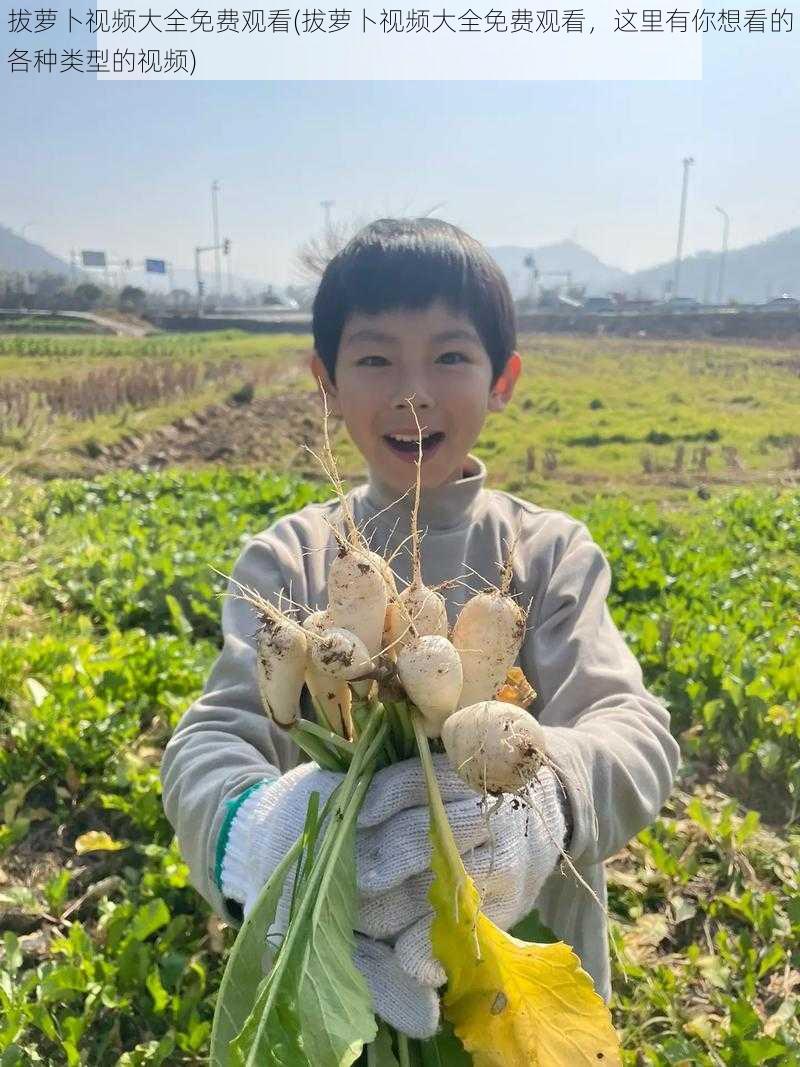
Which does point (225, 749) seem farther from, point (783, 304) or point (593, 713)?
point (783, 304)

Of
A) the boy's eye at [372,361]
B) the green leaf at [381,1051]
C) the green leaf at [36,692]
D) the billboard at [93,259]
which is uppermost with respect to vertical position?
the billboard at [93,259]

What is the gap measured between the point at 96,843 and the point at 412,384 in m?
1.62

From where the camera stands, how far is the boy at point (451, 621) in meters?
1.01

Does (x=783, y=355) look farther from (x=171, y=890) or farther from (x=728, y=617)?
(x=171, y=890)

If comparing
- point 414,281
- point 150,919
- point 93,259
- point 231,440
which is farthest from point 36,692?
point 231,440

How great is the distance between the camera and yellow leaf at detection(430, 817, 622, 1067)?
0.94 meters

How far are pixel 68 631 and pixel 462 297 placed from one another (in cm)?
287

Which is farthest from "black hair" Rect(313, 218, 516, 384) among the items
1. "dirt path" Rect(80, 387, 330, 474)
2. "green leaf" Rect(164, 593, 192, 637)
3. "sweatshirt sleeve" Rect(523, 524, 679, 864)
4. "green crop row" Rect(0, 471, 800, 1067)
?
"dirt path" Rect(80, 387, 330, 474)

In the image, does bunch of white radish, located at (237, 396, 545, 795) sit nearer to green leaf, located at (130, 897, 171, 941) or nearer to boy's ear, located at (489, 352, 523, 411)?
boy's ear, located at (489, 352, 523, 411)

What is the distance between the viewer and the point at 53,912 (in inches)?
84.4

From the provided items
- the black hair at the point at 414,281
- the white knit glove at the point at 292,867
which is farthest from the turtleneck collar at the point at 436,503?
the white knit glove at the point at 292,867

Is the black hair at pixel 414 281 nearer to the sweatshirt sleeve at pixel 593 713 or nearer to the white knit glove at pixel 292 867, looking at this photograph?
the sweatshirt sleeve at pixel 593 713

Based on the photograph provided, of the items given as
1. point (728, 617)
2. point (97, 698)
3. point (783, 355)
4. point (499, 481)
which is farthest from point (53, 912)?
point (783, 355)

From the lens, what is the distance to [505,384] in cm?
171
